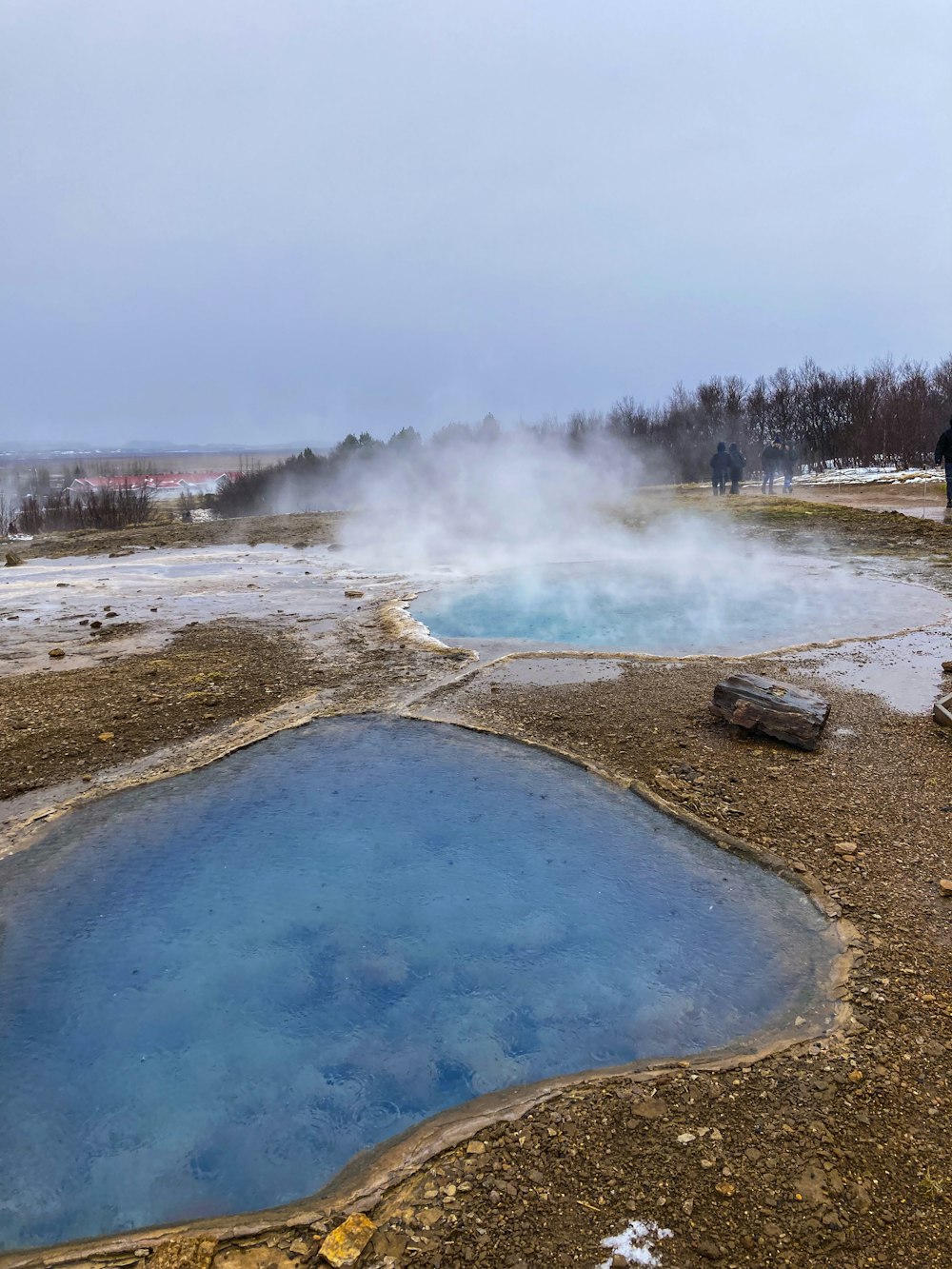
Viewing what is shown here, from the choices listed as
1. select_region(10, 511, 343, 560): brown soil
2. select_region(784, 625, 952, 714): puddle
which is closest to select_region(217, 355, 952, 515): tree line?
select_region(10, 511, 343, 560): brown soil

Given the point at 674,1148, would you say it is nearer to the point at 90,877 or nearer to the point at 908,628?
the point at 90,877

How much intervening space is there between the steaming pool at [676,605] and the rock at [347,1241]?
5.60 meters

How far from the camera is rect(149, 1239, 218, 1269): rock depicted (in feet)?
6.35

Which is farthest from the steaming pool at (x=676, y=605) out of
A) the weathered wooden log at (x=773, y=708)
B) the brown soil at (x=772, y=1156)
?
the brown soil at (x=772, y=1156)

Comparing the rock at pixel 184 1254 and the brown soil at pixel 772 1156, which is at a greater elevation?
the rock at pixel 184 1254

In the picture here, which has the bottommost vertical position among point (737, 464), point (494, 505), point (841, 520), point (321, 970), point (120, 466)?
point (321, 970)

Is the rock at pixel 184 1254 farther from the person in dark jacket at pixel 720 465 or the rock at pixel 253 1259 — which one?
the person in dark jacket at pixel 720 465

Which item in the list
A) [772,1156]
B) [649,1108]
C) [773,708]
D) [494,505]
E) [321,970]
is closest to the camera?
[772,1156]

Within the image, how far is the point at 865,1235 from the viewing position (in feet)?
6.33

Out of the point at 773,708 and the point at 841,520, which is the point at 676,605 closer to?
the point at 773,708

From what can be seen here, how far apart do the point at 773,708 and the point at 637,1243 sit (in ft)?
11.3

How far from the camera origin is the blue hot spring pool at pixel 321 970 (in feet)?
7.71

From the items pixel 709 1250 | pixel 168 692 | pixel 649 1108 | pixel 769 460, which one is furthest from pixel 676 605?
pixel 769 460

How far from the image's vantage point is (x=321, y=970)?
3008 millimetres
